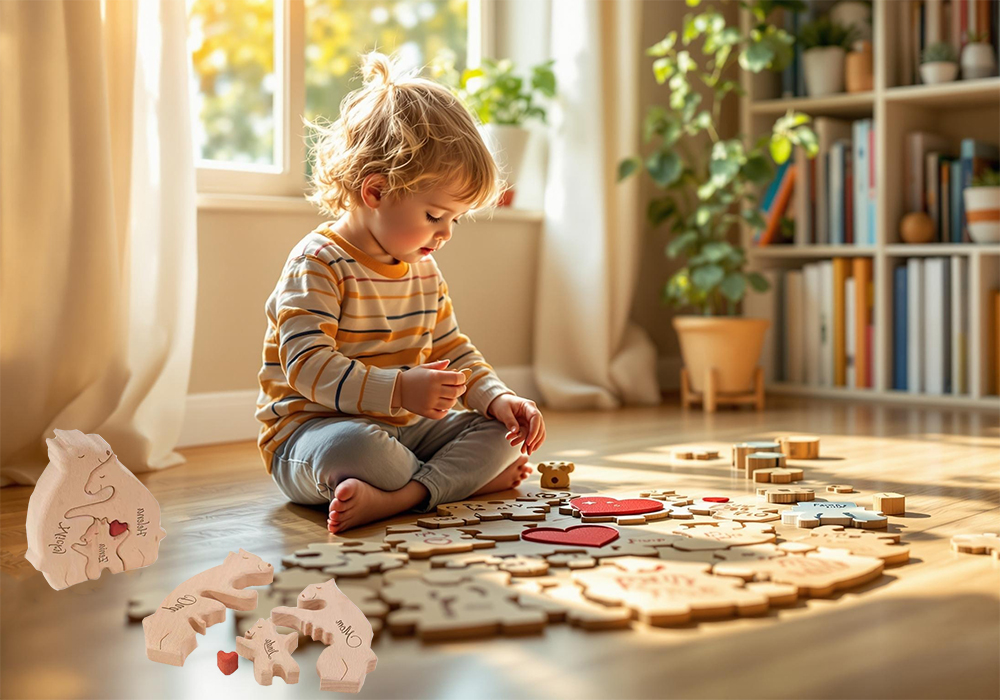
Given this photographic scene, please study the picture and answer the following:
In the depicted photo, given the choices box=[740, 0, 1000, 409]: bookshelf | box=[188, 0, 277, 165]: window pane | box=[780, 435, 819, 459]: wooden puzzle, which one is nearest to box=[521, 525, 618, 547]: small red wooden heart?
box=[780, 435, 819, 459]: wooden puzzle

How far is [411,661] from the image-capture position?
36.7 inches

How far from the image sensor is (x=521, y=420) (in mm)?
1646

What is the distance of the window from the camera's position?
8.34 feet

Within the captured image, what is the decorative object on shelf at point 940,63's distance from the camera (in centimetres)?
295

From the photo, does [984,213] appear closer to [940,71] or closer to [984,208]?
[984,208]

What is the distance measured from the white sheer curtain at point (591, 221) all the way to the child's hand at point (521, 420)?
1.29 metres

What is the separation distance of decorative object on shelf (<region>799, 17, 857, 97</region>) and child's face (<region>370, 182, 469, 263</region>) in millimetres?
1939

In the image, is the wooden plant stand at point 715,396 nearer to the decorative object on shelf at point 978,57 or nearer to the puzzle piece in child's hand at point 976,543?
the decorative object on shelf at point 978,57

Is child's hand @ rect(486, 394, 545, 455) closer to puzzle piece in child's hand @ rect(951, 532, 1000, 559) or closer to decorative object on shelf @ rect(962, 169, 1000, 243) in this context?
puzzle piece in child's hand @ rect(951, 532, 1000, 559)

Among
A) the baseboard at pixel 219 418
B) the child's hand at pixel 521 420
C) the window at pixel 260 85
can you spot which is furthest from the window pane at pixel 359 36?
the child's hand at pixel 521 420

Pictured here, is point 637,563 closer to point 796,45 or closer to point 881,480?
point 881,480

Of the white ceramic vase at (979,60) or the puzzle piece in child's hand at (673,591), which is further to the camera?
the white ceramic vase at (979,60)

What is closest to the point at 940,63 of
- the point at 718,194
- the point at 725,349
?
the point at 718,194

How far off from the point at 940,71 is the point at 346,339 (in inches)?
83.9
